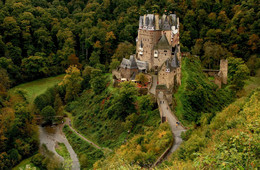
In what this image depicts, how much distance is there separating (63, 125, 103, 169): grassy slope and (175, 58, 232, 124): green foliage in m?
14.1

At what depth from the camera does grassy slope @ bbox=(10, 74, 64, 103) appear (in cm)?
6058

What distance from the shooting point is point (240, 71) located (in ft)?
180

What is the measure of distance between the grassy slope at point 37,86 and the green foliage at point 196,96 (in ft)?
96.8

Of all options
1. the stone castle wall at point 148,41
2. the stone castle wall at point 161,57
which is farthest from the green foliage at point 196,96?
the stone castle wall at point 148,41

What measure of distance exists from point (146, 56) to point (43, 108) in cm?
2141

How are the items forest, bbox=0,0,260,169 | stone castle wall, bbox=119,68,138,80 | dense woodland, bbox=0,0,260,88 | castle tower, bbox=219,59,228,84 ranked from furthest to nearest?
dense woodland, bbox=0,0,260,88 < castle tower, bbox=219,59,228,84 < stone castle wall, bbox=119,68,138,80 < forest, bbox=0,0,260,169

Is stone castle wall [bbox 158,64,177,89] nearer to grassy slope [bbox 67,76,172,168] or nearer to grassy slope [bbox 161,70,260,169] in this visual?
grassy slope [bbox 67,76,172,168]

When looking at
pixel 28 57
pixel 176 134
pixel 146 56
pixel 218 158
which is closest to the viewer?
pixel 218 158

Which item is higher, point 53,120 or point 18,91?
point 18,91

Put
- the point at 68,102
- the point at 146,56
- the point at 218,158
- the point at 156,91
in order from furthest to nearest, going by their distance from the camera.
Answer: the point at 68,102
the point at 146,56
the point at 156,91
the point at 218,158

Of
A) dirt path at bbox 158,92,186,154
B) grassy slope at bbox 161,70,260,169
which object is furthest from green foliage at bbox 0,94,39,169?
grassy slope at bbox 161,70,260,169

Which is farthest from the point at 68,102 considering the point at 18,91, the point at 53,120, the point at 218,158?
the point at 218,158

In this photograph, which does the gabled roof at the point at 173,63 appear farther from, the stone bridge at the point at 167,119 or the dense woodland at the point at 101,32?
the dense woodland at the point at 101,32

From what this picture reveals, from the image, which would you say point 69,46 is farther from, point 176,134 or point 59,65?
point 176,134
